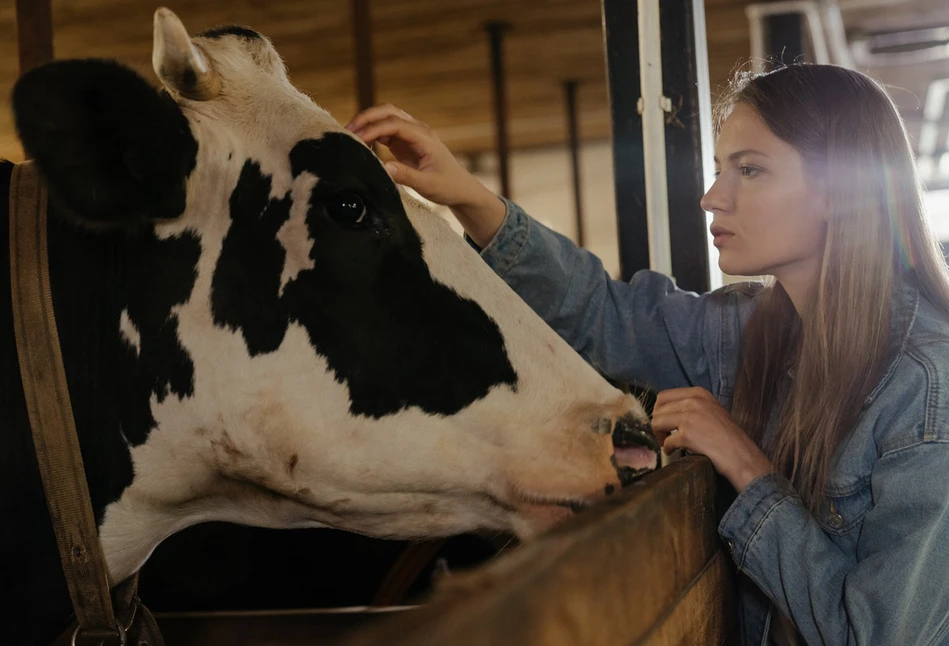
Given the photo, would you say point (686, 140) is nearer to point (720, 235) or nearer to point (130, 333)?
point (720, 235)

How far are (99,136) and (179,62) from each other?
0.51ft

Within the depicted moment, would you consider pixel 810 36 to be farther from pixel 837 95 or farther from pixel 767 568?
pixel 767 568

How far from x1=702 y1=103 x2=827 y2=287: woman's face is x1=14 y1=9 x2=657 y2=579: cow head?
384 millimetres

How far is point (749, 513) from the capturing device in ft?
3.56

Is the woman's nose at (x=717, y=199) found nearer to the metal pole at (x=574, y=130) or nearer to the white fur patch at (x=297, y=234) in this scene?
the white fur patch at (x=297, y=234)

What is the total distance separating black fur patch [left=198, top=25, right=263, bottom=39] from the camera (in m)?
1.28

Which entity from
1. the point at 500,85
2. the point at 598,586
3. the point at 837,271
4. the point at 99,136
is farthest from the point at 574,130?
the point at 598,586

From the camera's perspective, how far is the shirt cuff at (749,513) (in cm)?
108

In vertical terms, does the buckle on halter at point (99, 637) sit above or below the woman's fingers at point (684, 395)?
below

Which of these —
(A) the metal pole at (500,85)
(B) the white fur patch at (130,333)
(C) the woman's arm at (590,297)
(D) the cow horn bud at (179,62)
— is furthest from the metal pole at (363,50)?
(B) the white fur patch at (130,333)

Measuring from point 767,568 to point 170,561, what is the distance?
1.29m

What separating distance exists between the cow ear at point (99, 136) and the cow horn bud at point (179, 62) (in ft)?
0.22

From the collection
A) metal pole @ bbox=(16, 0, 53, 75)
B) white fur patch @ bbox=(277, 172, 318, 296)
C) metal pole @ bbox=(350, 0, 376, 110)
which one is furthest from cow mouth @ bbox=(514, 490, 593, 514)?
metal pole @ bbox=(350, 0, 376, 110)

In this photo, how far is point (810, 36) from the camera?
4.64 m
